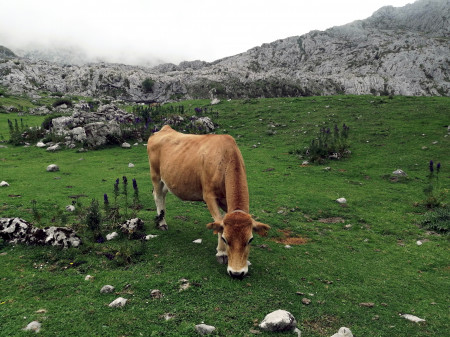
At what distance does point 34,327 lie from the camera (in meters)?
4.14

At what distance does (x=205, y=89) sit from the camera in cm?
13325

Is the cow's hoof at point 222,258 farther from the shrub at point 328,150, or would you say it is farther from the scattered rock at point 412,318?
the shrub at point 328,150

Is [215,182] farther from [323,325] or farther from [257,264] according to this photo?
[323,325]

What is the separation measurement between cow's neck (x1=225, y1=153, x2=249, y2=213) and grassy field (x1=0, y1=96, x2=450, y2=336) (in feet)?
5.24

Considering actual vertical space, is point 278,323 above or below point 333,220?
above

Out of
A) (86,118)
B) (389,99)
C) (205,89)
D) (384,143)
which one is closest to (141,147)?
(86,118)

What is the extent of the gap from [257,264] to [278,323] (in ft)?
8.23

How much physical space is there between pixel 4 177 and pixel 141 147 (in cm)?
1146

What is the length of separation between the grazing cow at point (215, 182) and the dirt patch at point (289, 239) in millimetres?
2381

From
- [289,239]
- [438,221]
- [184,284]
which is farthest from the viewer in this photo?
[438,221]

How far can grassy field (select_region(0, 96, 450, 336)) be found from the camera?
4637 millimetres

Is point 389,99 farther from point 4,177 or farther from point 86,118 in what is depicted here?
point 4,177

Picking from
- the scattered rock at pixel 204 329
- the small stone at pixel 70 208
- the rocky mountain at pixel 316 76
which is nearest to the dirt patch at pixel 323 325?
the scattered rock at pixel 204 329

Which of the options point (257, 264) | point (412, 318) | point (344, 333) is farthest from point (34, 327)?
point (412, 318)
